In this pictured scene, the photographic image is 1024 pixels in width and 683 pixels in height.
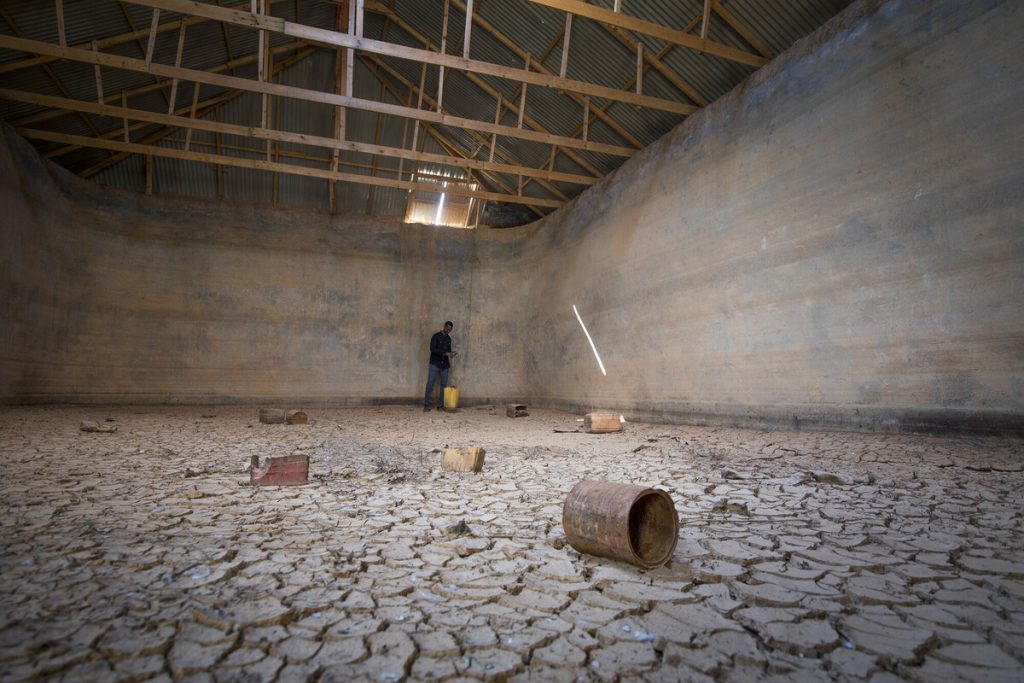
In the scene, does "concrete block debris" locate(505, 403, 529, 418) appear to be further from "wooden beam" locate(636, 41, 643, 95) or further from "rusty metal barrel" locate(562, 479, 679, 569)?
"rusty metal barrel" locate(562, 479, 679, 569)

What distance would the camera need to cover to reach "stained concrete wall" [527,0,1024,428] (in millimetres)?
3898

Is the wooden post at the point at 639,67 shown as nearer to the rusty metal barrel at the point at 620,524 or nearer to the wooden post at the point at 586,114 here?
the wooden post at the point at 586,114

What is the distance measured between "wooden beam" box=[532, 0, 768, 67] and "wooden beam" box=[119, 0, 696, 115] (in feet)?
0.32

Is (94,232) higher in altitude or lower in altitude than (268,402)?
higher

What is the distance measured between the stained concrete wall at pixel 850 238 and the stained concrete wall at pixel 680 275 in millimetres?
20

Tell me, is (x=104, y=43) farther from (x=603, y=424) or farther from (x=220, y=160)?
(x=603, y=424)

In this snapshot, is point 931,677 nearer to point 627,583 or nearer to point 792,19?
point 627,583

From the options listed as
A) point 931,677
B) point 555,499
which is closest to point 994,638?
point 931,677

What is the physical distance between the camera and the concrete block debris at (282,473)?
298 centimetres

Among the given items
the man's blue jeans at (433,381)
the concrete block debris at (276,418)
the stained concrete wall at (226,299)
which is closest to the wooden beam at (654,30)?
the concrete block debris at (276,418)

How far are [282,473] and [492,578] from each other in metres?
1.82

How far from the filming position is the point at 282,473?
3027 millimetres

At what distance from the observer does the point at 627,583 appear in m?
1.71

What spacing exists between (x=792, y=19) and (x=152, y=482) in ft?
23.5
